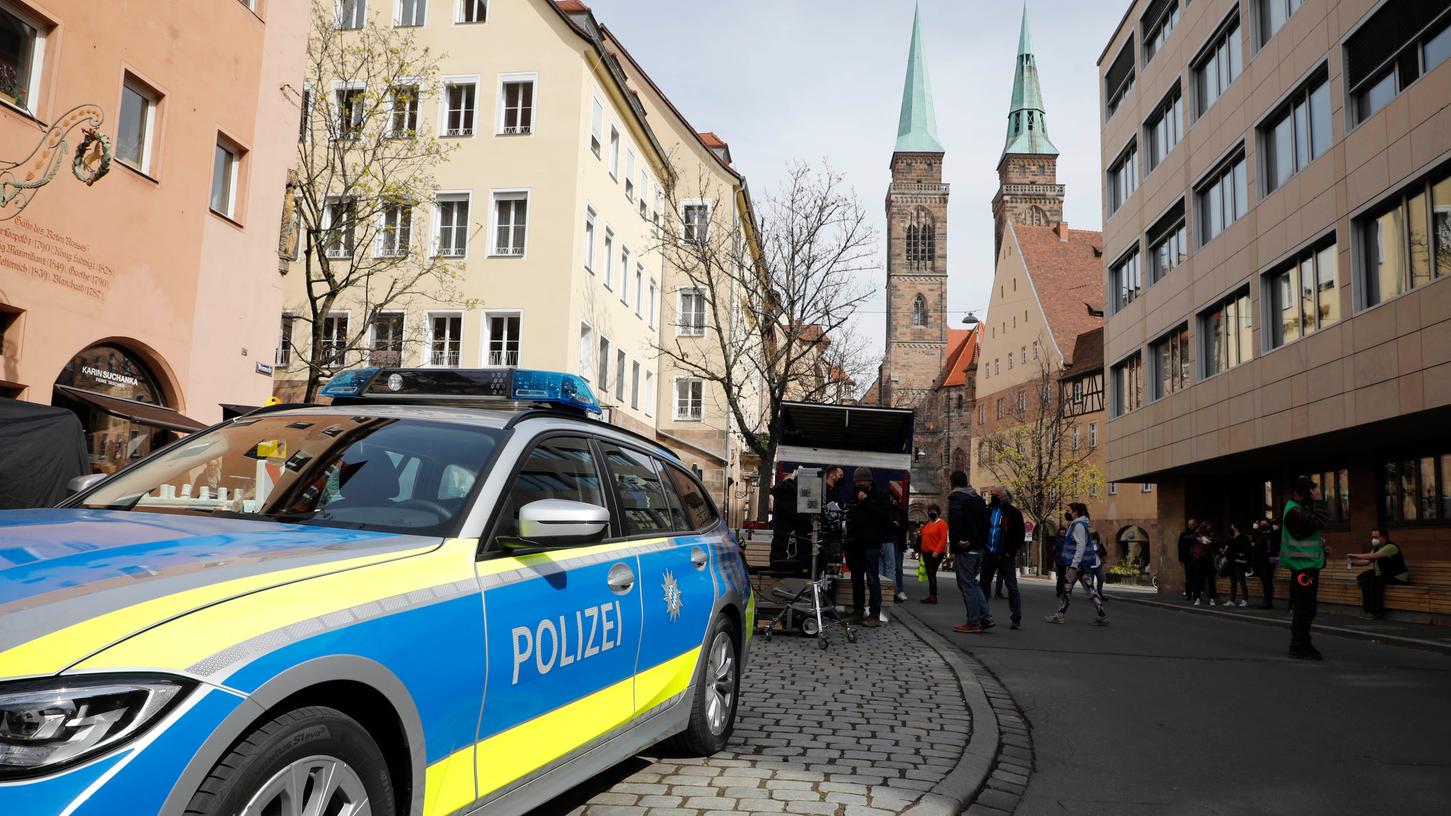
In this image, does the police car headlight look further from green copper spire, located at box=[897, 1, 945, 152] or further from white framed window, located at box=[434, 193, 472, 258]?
green copper spire, located at box=[897, 1, 945, 152]

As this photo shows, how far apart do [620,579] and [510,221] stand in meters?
26.6

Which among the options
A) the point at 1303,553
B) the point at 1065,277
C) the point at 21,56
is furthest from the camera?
the point at 1065,277

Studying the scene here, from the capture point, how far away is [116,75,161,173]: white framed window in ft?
47.5

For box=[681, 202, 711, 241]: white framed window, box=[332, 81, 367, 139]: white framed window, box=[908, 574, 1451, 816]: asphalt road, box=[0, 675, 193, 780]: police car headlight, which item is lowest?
box=[908, 574, 1451, 816]: asphalt road

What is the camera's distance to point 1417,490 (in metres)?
21.8

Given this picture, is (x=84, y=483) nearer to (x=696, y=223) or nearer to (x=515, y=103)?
(x=515, y=103)

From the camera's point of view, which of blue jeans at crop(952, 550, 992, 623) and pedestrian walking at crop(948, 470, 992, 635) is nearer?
pedestrian walking at crop(948, 470, 992, 635)

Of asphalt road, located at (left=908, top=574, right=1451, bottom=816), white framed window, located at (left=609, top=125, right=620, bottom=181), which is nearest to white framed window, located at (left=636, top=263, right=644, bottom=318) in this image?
white framed window, located at (left=609, top=125, right=620, bottom=181)

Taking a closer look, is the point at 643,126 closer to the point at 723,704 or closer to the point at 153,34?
the point at 153,34

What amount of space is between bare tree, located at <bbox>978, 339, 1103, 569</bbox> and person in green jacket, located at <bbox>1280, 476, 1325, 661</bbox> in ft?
132

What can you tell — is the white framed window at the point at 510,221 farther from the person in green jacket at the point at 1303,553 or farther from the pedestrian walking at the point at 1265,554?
the person in green jacket at the point at 1303,553

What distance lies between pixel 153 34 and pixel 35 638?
15.2m

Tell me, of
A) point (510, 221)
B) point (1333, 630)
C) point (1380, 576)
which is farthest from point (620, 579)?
point (510, 221)

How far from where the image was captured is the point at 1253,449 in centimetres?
2462
